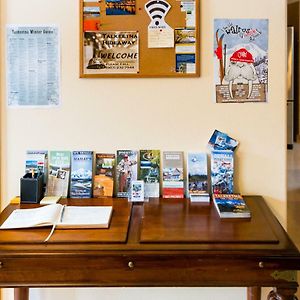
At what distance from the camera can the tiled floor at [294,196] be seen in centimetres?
370

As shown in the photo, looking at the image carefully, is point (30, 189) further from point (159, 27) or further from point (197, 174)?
point (159, 27)

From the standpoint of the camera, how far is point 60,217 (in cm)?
162

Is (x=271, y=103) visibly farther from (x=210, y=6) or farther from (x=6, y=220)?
(x=6, y=220)

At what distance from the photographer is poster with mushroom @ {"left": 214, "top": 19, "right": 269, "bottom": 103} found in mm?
1906

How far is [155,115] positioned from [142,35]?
14.1 inches

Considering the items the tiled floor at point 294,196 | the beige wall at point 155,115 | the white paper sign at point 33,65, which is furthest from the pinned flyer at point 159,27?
the tiled floor at point 294,196

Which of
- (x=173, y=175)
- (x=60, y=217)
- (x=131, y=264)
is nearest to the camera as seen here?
(x=131, y=264)

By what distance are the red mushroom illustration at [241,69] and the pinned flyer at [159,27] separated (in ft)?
0.93

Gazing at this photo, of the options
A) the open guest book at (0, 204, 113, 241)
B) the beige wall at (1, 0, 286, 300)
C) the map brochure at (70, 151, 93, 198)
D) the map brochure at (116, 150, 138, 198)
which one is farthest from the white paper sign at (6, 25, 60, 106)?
the open guest book at (0, 204, 113, 241)

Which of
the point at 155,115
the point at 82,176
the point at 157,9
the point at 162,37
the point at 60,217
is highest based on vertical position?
the point at 157,9

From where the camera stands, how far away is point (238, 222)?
1.60 m

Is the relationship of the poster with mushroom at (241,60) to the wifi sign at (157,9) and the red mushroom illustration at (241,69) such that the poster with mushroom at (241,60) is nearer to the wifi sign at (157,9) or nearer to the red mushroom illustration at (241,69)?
the red mushroom illustration at (241,69)

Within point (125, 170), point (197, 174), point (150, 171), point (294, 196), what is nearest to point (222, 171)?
point (197, 174)

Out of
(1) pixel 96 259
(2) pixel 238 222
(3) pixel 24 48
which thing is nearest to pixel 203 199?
(2) pixel 238 222
